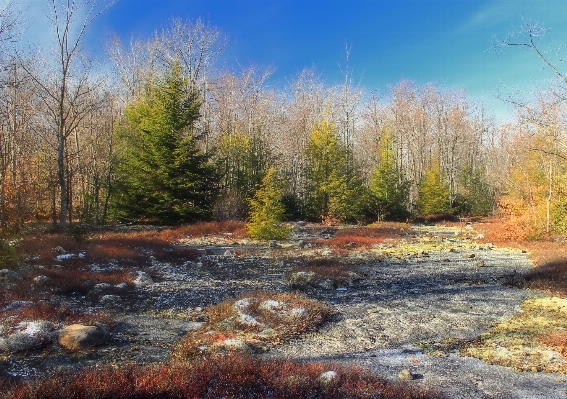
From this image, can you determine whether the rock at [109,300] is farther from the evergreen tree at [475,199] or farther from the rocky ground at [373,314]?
the evergreen tree at [475,199]

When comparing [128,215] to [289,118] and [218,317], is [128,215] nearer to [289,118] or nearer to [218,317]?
[218,317]

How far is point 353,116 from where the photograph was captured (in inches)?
1930

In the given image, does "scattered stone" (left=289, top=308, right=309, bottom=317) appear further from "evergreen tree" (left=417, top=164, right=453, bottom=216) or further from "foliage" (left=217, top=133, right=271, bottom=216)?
"evergreen tree" (left=417, top=164, right=453, bottom=216)

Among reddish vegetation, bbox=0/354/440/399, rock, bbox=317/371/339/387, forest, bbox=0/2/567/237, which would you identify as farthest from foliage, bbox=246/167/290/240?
rock, bbox=317/371/339/387

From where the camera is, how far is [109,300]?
10.1m

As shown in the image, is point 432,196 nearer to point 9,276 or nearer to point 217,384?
point 9,276

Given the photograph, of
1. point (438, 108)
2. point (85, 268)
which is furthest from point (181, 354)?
point (438, 108)

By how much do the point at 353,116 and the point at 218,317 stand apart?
43.3m

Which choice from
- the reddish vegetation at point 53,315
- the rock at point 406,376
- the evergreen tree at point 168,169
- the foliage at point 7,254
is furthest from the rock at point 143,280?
the evergreen tree at point 168,169

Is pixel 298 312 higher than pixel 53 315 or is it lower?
lower

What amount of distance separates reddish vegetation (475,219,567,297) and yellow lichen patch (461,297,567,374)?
2.51 m

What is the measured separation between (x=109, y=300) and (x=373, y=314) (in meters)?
6.60

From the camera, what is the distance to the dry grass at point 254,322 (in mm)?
7199

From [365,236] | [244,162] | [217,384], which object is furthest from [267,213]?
[217,384]
